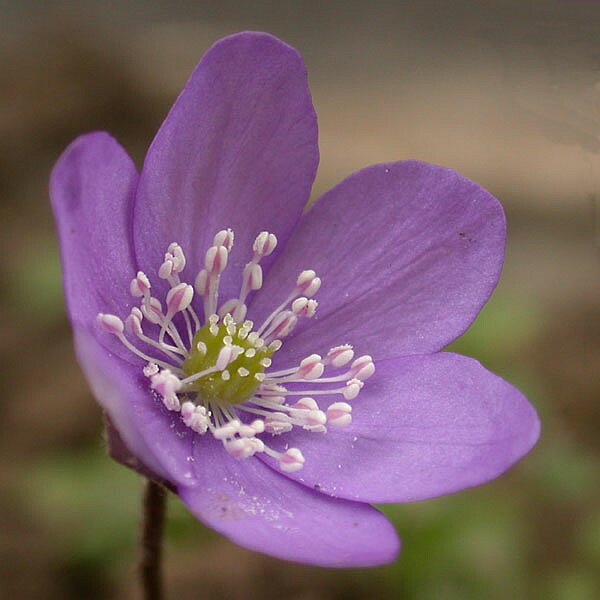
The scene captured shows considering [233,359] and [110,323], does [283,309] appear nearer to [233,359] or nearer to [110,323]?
[233,359]

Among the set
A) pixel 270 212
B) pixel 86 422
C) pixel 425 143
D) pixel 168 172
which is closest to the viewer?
pixel 168 172

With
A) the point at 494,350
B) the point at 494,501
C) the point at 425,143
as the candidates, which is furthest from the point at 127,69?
the point at 494,501

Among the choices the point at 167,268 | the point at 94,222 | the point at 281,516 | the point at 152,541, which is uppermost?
the point at 94,222

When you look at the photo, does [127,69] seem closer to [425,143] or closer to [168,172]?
[425,143]

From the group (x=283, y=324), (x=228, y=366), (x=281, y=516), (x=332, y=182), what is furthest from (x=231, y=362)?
(x=332, y=182)

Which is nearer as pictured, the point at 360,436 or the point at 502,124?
the point at 360,436

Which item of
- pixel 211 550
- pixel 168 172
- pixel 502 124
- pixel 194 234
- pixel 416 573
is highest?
pixel 168 172

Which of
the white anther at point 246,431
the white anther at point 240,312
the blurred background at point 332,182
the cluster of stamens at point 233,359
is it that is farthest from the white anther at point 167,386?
the blurred background at point 332,182
